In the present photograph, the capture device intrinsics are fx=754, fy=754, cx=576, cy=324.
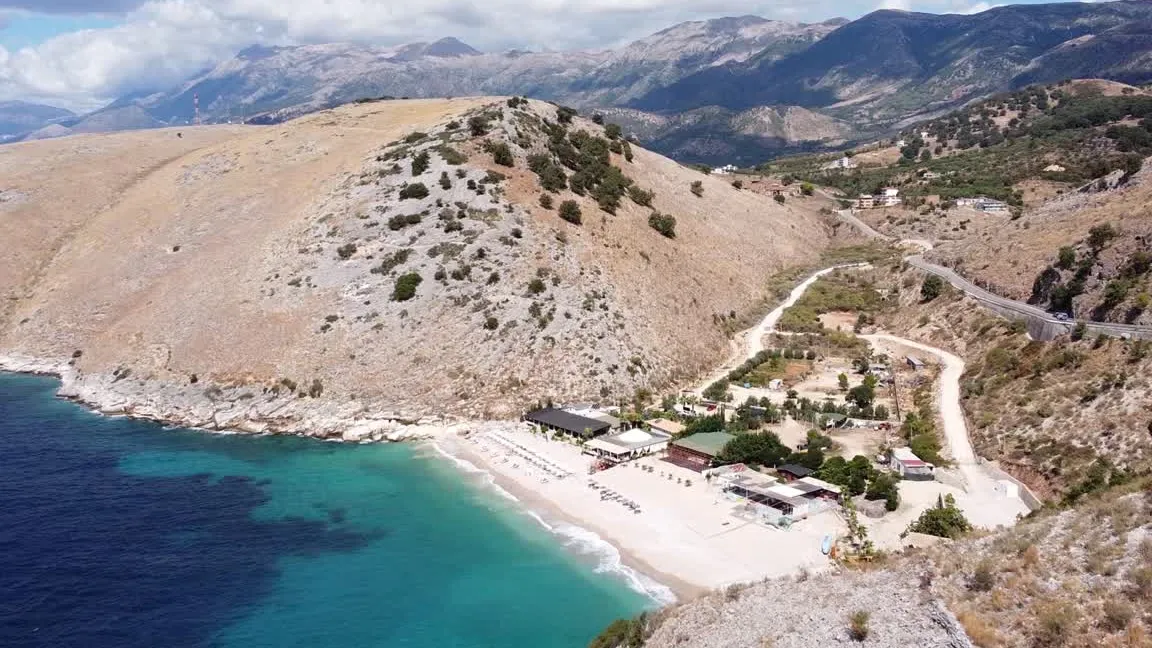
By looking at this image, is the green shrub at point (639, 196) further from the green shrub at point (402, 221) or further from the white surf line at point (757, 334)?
the green shrub at point (402, 221)

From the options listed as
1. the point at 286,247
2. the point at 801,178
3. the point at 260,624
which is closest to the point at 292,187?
the point at 286,247

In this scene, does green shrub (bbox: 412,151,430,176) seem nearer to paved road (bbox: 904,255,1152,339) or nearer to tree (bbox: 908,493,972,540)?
paved road (bbox: 904,255,1152,339)

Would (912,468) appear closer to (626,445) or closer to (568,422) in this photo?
(626,445)

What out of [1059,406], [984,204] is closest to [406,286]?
[1059,406]

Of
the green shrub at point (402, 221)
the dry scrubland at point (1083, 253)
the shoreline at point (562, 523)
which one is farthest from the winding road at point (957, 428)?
the green shrub at point (402, 221)

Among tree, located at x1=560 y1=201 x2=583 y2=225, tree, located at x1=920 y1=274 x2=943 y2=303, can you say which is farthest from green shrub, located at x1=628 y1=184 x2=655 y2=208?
tree, located at x1=920 y1=274 x2=943 y2=303

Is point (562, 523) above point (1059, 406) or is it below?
below
